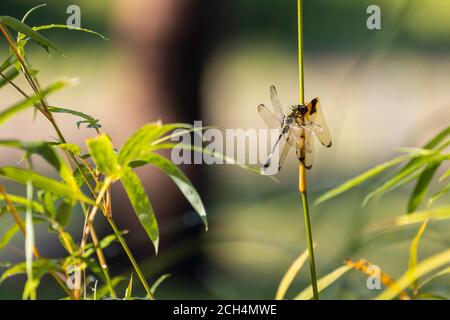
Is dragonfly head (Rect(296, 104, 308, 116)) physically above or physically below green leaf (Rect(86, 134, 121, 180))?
above

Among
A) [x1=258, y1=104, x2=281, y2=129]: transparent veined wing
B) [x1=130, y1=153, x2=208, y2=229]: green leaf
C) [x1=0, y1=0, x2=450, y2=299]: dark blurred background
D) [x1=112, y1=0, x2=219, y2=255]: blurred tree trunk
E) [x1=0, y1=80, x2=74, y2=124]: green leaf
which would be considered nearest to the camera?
[x1=0, y1=80, x2=74, y2=124]: green leaf

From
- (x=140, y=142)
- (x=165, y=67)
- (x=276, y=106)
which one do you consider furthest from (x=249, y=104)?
(x=140, y=142)

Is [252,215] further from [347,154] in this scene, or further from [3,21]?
[3,21]

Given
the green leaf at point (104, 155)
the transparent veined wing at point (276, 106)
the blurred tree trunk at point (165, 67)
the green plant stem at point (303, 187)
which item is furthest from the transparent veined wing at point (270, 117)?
the blurred tree trunk at point (165, 67)

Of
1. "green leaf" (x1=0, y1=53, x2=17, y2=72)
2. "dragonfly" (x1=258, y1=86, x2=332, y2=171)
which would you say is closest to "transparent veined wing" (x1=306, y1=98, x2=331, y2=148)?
"dragonfly" (x1=258, y1=86, x2=332, y2=171)

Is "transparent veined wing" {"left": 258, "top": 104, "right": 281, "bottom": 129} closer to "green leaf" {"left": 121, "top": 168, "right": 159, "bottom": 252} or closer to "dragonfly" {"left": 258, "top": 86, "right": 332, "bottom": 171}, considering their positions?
"dragonfly" {"left": 258, "top": 86, "right": 332, "bottom": 171}

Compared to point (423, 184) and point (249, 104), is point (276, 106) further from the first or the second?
point (249, 104)
